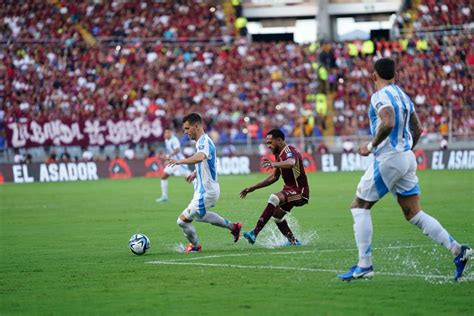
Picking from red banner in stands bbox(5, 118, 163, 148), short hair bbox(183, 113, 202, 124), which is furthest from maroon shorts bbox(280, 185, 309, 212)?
red banner in stands bbox(5, 118, 163, 148)

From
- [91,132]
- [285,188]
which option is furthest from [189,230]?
[91,132]

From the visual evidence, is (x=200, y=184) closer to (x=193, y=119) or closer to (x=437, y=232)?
(x=193, y=119)

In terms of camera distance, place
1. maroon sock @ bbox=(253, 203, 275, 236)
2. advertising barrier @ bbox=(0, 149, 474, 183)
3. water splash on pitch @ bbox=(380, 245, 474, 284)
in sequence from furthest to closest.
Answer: advertising barrier @ bbox=(0, 149, 474, 183) < maroon sock @ bbox=(253, 203, 275, 236) < water splash on pitch @ bbox=(380, 245, 474, 284)

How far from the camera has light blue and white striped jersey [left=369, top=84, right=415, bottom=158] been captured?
33.7 feet

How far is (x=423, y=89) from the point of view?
151 feet

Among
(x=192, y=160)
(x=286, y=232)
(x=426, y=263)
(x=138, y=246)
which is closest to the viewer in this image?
(x=426, y=263)

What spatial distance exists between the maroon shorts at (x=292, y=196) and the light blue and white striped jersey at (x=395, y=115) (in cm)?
473

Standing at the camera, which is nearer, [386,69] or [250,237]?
[386,69]

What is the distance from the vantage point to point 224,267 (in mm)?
12352

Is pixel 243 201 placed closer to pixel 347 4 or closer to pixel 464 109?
pixel 464 109

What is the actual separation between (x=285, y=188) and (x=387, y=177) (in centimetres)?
498

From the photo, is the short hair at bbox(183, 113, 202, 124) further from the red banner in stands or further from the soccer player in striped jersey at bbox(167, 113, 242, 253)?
the red banner in stands

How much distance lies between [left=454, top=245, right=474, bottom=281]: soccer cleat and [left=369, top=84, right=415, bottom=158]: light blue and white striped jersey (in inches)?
49.9

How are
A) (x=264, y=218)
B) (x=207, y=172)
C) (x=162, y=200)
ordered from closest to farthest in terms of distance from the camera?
1. (x=207, y=172)
2. (x=264, y=218)
3. (x=162, y=200)
